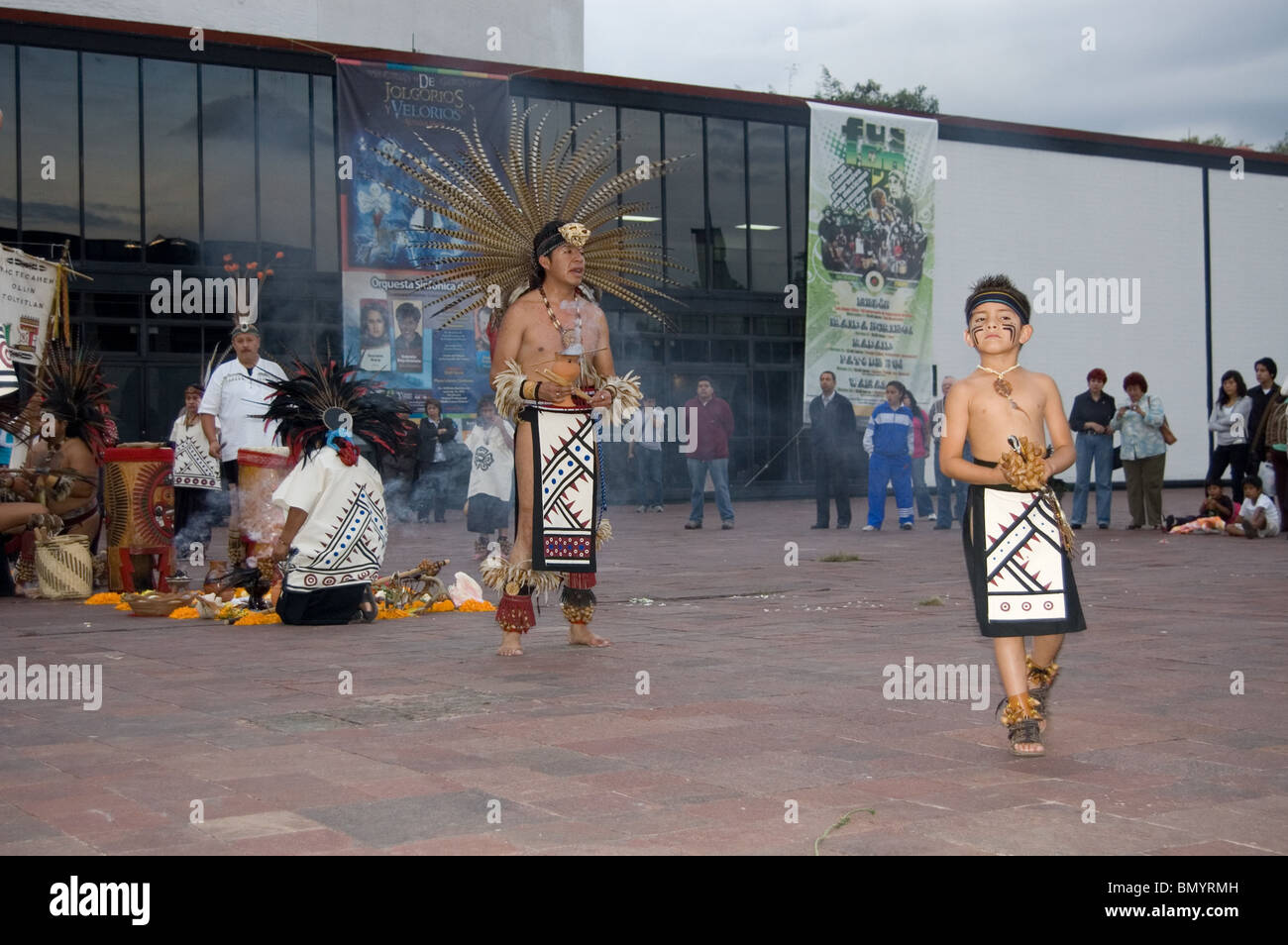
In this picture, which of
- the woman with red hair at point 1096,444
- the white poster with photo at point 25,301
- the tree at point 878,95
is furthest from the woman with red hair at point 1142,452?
the tree at point 878,95

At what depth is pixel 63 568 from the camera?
408 inches

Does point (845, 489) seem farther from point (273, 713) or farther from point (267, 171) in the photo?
point (273, 713)

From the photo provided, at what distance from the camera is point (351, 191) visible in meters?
21.6

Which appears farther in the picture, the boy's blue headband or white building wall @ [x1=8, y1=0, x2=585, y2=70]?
white building wall @ [x1=8, y1=0, x2=585, y2=70]

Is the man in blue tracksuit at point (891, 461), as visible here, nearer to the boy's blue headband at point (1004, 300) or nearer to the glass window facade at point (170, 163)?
the glass window facade at point (170, 163)

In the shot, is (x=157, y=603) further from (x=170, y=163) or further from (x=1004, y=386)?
(x=170, y=163)

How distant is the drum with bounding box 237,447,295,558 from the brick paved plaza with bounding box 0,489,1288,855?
112cm

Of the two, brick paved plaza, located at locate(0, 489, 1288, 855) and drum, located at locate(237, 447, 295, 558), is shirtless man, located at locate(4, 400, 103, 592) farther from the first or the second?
brick paved plaza, located at locate(0, 489, 1288, 855)

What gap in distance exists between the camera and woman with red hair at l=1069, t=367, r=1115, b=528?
651 inches
